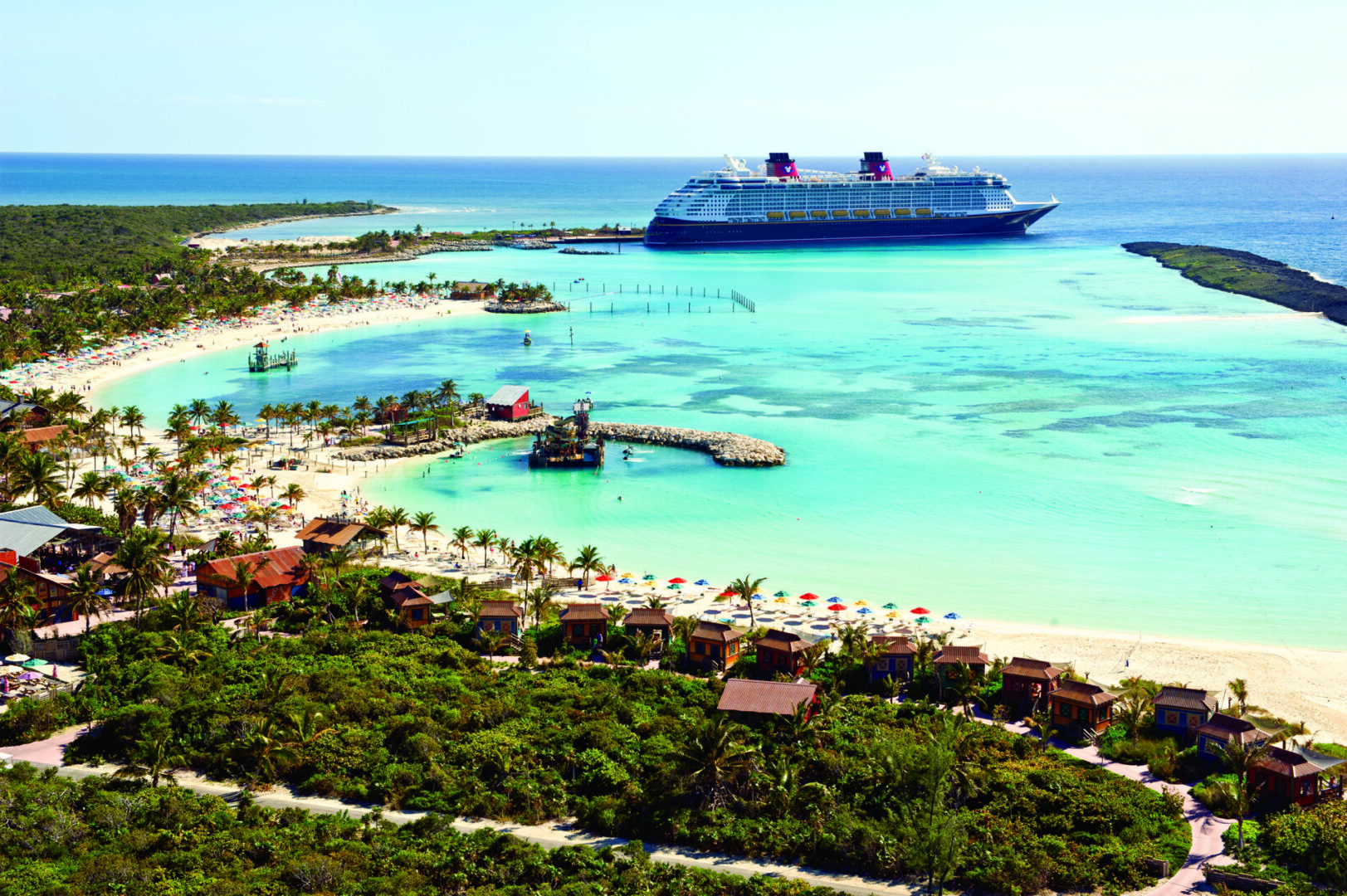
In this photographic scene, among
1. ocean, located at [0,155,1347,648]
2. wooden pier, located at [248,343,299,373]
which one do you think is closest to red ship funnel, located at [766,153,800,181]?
ocean, located at [0,155,1347,648]

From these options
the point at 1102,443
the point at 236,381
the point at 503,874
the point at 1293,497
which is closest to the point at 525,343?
the point at 236,381

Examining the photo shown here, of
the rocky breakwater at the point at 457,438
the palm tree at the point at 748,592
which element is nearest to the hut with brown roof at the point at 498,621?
the palm tree at the point at 748,592

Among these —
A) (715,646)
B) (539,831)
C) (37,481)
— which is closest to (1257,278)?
(715,646)

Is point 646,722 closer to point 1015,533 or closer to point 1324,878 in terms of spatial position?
point 1324,878

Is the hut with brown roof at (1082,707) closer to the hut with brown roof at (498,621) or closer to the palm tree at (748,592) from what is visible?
the palm tree at (748,592)

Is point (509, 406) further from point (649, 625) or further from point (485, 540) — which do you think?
point (649, 625)

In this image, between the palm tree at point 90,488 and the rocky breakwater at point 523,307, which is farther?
the rocky breakwater at point 523,307
